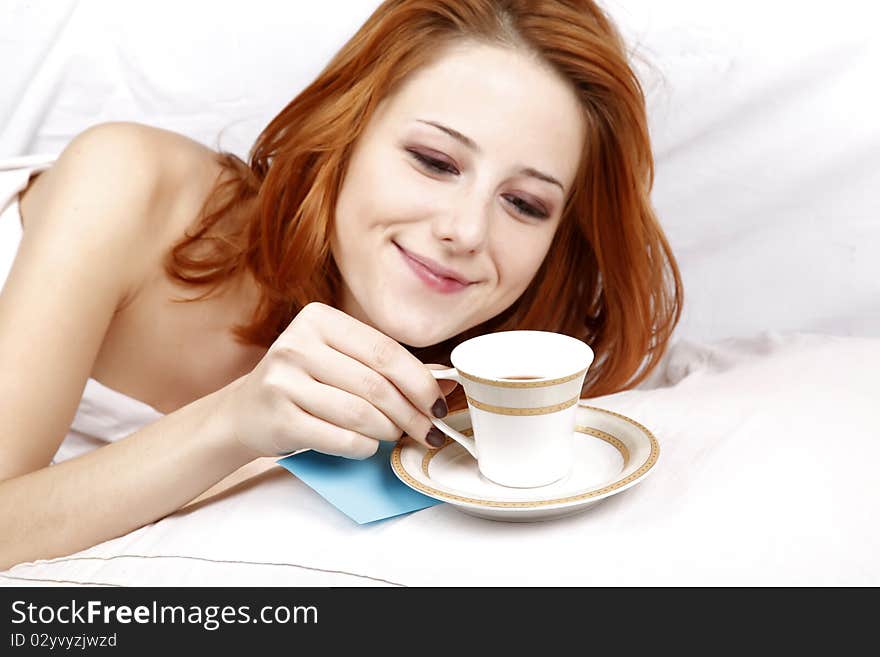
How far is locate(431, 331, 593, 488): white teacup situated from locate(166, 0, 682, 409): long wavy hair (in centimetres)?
46

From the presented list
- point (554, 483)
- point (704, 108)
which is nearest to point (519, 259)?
point (554, 483)

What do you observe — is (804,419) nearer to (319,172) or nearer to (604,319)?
(604,319)

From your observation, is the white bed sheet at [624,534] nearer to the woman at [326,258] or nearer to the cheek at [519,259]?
the woman at [326,258]

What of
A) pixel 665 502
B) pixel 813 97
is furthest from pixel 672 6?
pixel 665 502

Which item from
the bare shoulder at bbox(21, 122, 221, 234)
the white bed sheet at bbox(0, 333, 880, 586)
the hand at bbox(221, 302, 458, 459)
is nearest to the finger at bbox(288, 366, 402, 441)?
the hand at bbox(221, 302, 458, 459)

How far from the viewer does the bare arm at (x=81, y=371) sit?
1180mm

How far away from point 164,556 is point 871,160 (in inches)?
62.4

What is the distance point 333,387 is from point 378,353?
2.5 inches

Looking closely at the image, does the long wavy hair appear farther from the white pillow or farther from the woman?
the white pillow

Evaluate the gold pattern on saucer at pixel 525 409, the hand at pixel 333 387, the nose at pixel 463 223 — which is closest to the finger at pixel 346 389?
the hand at pixel 333 387

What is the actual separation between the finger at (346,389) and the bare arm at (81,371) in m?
0.14

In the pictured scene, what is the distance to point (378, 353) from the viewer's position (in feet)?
3.62

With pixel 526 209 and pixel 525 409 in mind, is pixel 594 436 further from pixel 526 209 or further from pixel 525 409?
pixel 526 209

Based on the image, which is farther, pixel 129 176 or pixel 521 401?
pixel 129 176
